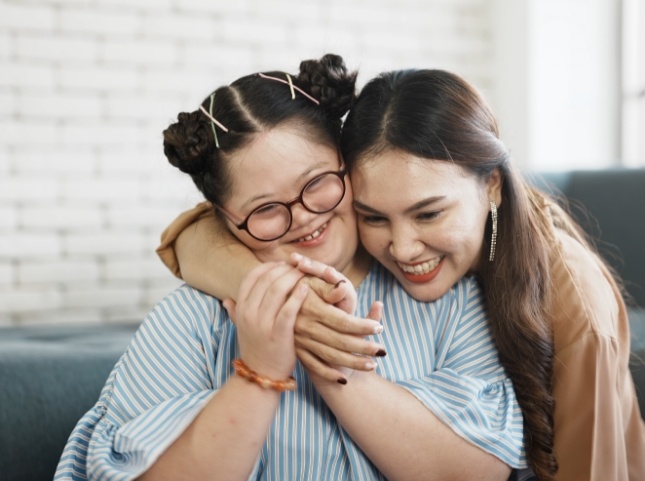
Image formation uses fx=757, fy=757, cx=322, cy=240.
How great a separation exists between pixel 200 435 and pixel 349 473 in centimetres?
25

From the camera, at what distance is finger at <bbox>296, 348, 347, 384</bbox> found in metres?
1.07

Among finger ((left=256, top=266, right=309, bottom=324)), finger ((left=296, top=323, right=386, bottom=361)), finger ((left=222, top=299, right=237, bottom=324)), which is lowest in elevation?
finger ((left=296, top=323, right=386, bottom=361))

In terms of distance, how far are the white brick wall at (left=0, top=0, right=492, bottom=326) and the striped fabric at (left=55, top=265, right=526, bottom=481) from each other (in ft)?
3.62

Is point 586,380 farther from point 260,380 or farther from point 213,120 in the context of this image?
→ point 213,120

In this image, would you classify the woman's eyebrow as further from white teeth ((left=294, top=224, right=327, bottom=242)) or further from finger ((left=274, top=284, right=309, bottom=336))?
finger ((left=274, top=284, right=309, bottom=336))

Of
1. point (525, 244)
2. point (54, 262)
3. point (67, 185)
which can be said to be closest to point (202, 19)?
point (67, 185)

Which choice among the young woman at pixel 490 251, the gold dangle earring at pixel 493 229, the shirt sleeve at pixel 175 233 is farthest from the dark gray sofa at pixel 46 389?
the gold dangle earring at pixel 493 229

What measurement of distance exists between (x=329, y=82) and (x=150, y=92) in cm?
118

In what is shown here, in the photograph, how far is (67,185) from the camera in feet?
7.30

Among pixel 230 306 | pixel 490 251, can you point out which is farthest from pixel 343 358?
pixel 490 251

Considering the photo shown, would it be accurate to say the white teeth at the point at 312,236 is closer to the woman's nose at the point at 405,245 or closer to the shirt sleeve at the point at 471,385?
the woman's nose at the point at 405,245

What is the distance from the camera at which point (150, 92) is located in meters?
2.29

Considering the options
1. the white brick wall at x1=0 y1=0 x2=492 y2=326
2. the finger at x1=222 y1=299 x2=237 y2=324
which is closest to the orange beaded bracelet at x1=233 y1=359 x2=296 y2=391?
the finger at x1=222 y1=299 x2=237 y2=324

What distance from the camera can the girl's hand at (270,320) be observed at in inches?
41.5
